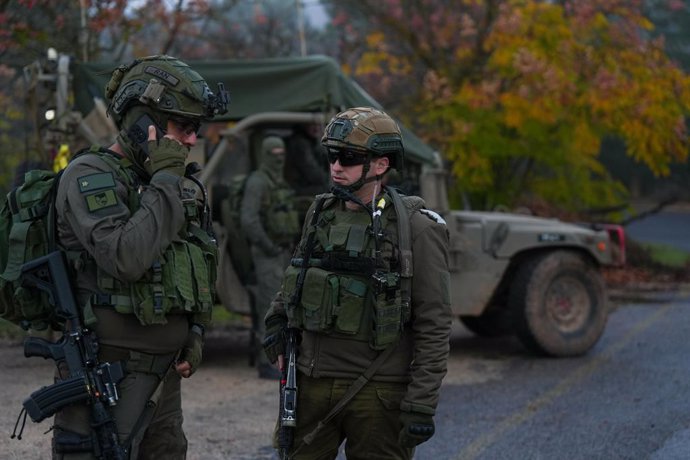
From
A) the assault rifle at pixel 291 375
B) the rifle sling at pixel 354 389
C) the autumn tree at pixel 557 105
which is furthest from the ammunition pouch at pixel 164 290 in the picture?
the autumn tree at pixel 557 105

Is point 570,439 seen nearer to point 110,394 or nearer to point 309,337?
point 309,337

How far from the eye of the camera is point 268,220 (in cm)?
841

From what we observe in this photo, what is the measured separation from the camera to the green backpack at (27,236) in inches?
142

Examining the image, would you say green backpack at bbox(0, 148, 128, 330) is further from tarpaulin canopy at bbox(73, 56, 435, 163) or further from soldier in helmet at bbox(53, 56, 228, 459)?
tarpaulin canopy at bbox(73, 56, 435, 163)

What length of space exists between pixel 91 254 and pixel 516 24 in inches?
470

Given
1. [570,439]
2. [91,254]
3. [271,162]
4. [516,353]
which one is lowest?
[516,353]

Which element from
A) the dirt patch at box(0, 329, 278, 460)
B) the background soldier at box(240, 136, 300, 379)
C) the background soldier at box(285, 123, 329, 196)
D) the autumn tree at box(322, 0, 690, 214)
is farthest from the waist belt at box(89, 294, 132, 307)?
the autumn tree at box(322, 0, 690, 214)

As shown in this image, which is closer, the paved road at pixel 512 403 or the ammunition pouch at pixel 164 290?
the ammunition pouch at pixel 164 290

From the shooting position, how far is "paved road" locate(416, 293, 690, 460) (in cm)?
619

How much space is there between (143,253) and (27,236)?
44 cm

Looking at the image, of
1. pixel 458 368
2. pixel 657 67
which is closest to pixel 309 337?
pixel 458 368

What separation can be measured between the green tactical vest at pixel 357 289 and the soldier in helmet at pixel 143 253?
1.26 feet

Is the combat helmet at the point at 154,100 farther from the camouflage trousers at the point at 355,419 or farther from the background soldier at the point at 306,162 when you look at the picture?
the background soldier at the point at 306,162

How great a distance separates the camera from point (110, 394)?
11.7 feet
